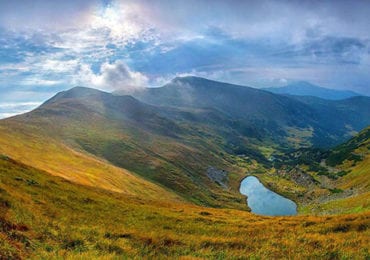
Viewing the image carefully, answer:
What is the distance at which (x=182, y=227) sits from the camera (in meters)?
32.6

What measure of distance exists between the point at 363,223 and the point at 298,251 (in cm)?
957

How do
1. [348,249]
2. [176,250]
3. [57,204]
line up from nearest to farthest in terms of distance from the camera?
1. [348,249]
2. [176,250]
3. [57,204]

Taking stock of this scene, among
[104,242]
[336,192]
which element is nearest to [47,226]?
[104,242]

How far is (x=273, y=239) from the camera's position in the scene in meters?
23.2

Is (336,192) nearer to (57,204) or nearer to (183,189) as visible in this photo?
(183,189)

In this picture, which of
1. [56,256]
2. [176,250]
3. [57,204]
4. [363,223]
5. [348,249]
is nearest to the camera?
[56,256]

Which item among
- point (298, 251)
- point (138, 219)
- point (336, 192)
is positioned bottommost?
point (336, 192)

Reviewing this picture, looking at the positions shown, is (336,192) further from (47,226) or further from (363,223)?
(47,226)

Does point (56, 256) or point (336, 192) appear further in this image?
point (336, 192)

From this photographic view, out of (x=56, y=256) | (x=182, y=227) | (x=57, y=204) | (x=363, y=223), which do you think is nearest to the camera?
(x=56, y=256)

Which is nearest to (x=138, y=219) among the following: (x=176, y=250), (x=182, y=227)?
(x=182, y=227)

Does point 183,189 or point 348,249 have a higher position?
point 348,249

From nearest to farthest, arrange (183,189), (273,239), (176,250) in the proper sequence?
1. (176,250)
2. (273,239)
3. (183,189)

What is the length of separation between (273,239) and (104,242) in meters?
12.3
